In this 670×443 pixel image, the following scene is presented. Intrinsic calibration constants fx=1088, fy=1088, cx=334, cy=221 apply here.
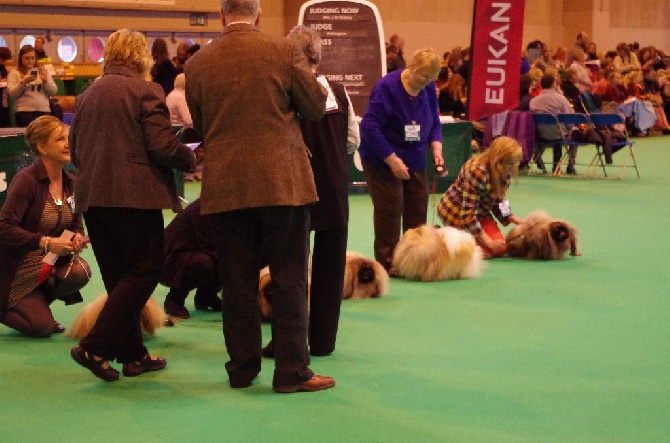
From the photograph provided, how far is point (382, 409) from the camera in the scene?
389 cm

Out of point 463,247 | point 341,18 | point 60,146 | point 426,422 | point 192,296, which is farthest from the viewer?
point 341,18

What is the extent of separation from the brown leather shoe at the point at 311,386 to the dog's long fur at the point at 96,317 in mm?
1121

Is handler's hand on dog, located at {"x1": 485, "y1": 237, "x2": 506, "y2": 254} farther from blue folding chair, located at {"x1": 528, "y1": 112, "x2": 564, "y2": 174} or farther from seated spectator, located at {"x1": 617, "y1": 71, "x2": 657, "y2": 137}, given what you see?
seated spectator, located at {"x1": 617, "y1": 71, "x2": 657, "y2": 137}

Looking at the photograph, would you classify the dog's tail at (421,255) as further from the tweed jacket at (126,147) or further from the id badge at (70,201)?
the tweed jacket at (126,147)

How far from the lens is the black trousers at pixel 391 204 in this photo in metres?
6.42

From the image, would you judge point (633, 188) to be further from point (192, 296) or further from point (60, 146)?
point (60, 146)

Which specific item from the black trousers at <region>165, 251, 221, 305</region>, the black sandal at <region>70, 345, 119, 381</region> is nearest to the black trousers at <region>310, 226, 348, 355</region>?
the black trousers at <region>165, 251, 221, 305</region>

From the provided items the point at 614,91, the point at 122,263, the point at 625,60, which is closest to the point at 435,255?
the point at 122,263

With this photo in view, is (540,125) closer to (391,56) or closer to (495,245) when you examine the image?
(391,56)

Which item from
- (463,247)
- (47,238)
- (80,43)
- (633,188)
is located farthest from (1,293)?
(80,43)

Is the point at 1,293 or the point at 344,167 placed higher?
the point at 344,167

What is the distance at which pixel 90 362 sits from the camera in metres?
4.14

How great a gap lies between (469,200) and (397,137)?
967mm

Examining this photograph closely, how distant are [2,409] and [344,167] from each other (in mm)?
1652
